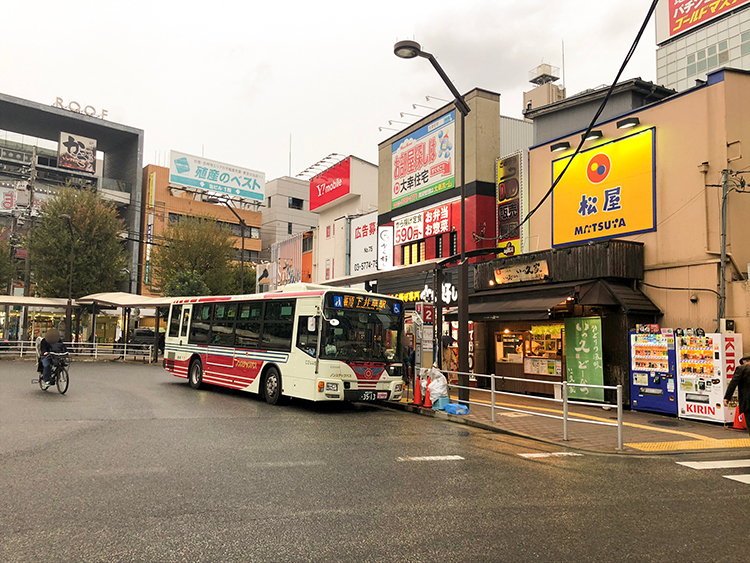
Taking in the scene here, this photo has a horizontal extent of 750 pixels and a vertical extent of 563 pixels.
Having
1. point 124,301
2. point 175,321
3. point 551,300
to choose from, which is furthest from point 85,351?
point 551,300

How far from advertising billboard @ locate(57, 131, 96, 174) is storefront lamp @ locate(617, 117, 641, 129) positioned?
186 feet

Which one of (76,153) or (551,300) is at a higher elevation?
(76,153)

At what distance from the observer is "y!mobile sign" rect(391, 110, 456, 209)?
2380cm

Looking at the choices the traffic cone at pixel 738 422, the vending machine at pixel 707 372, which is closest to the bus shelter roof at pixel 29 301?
the vending machine at pixel 707 372

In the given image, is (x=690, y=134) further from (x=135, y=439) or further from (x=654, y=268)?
(x=135, y=439)

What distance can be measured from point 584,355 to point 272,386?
862 cm

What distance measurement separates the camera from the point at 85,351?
33469mm

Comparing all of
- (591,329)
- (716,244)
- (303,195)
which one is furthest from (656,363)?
(303,195)

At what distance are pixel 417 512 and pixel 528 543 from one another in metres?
1.25

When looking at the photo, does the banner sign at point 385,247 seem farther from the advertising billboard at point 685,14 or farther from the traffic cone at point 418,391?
the advertising billboard at point 685,14

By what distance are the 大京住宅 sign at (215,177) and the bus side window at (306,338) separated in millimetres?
54657

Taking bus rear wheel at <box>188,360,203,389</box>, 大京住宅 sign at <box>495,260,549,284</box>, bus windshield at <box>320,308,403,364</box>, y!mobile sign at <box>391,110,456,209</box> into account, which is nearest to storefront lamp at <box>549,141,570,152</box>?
大京住宅 sign at <box>495,260,549,284</box>

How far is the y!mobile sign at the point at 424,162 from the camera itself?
78.1 feet

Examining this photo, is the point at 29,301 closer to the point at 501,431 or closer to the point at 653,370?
the point at 501,431
